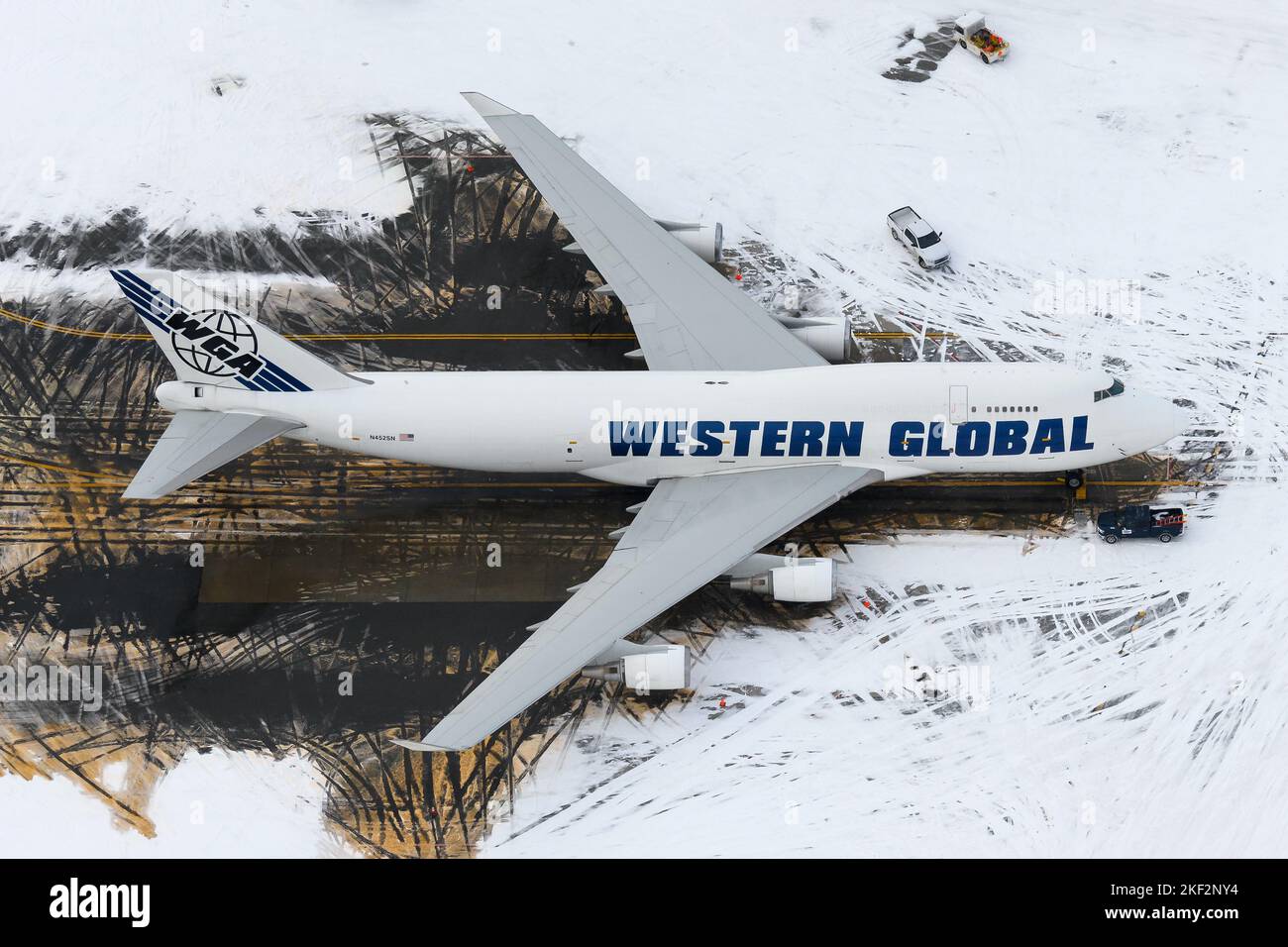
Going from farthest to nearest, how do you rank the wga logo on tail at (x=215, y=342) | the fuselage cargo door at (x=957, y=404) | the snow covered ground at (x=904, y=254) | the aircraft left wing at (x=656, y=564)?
the fuselage cargo door at (x=957, y=404), the snow covered ground at (x=904, y=254), the wga logo on tail at (x=215, y=342), the aircraft left wing at (x=656, y=564)

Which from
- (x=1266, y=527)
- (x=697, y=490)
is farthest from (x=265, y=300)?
(x=1266, y=527)

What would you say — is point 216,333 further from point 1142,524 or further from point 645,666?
point 1142,524

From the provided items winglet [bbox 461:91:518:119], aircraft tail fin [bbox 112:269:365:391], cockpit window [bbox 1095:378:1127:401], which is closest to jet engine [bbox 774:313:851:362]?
cockpit window [bbox 1095:378:1127:401]

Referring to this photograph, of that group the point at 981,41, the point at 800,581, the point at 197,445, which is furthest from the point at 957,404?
the point at 197,445

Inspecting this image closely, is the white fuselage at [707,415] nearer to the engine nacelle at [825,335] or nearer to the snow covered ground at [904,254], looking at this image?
the engine nacelle at [825,335]

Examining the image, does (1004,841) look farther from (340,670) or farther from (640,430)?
(340,670)

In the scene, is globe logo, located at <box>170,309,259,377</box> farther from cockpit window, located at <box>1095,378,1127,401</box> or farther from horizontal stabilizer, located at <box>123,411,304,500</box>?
cockpit window, located at <box>1095,378,1127,401</box>

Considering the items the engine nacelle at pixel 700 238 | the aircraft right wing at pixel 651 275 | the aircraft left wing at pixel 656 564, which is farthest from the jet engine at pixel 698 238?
the aircraft left wing at pixel 656 564

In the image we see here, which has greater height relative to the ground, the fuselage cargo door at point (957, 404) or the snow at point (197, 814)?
the fuselage cargo door at point (957, 404)
